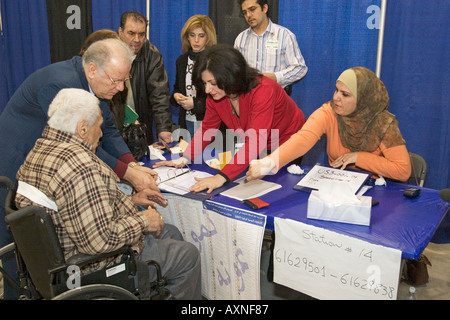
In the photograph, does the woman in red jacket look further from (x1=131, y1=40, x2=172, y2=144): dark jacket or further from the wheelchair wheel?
(x1=131, y1=40, x2=172, y2=144): dark jacket

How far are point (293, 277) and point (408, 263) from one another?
1.10 m

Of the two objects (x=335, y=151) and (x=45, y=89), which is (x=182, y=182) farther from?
(x=335, y=151)

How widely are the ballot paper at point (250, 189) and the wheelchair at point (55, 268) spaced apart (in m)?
0.55

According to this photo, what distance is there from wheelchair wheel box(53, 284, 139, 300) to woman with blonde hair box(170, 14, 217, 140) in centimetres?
185

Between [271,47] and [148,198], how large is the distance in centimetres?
208

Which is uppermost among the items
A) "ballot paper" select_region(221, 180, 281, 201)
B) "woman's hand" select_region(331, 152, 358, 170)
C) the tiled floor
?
"woman's hand" select_region(331, 152, 358, 170)

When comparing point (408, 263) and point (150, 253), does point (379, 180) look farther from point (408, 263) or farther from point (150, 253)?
point (150, 253)

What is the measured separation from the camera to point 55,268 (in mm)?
1492

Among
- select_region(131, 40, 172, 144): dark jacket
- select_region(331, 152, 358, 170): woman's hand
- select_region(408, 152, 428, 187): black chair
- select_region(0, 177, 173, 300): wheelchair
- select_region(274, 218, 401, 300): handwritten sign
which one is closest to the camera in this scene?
select_region(0, 177, 173, 300): wheelchair

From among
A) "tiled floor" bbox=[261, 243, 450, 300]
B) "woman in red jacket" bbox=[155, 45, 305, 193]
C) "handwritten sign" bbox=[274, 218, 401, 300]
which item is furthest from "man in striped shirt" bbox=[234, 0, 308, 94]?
"handwritten sign" bbox=[274, 218, 401, 300]

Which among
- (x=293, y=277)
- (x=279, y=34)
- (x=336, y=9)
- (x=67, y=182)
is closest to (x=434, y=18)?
(x=336, y=9)

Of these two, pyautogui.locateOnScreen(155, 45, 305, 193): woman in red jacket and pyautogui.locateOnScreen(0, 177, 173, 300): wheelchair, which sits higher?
pyautogui.locateOnScreen(155, 45, 305, 193): woman in red jacket

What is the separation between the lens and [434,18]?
3139mm

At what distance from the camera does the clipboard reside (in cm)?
208
